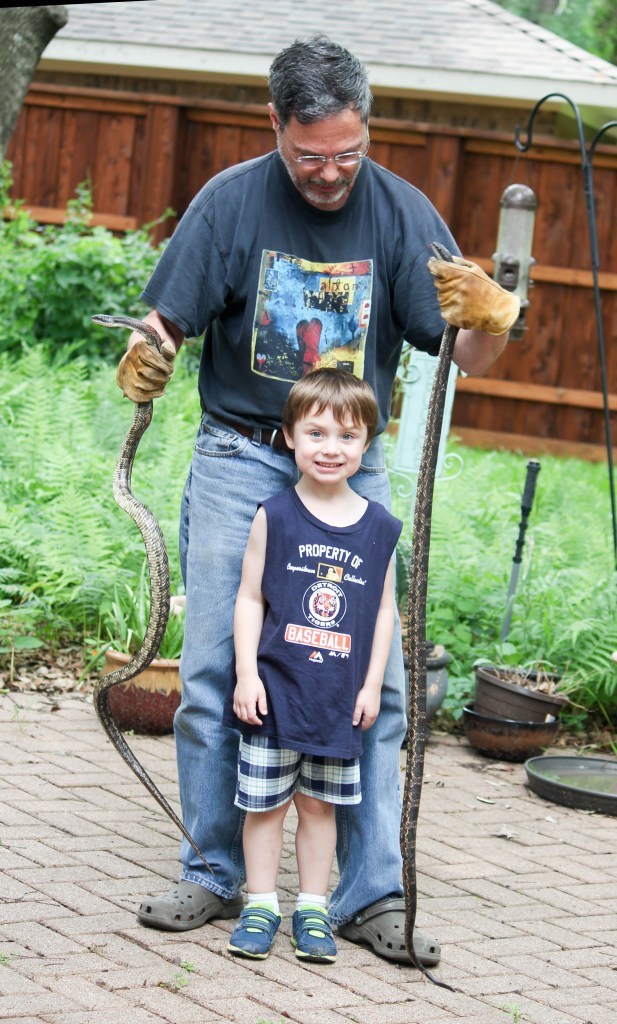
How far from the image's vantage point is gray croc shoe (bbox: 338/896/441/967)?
3221mm

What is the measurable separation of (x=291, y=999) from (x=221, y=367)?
1529 mm

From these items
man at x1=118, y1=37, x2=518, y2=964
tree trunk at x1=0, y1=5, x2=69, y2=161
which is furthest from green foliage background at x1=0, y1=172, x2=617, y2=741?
man at x1=118, y1=37, x2=518, y2=964

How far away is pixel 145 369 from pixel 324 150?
0.68m

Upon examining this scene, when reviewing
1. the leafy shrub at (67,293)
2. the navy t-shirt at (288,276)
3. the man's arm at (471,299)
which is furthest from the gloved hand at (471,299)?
the leafy shrub at (67,293)

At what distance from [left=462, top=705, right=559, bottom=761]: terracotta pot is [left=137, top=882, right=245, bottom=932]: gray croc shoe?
207cm

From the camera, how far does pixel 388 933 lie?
327cm

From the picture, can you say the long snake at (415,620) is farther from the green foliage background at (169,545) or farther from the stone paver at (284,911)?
the green foliage background at (169,545)

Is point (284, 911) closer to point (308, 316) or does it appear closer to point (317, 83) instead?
point (308, 316)

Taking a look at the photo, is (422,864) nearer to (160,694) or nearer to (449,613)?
(160,694)

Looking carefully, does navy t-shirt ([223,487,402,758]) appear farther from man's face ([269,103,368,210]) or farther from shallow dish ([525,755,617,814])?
shallow dish ([525,755,617,814])

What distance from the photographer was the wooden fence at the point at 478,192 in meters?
12.4

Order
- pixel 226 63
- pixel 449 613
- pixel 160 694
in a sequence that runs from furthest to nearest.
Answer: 1. pixel 226 63
2. pixel 449 613
3. pixel 160 694

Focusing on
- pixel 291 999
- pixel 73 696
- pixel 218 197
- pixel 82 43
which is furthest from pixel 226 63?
pixel 291 999

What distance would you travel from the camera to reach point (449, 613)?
618cm
